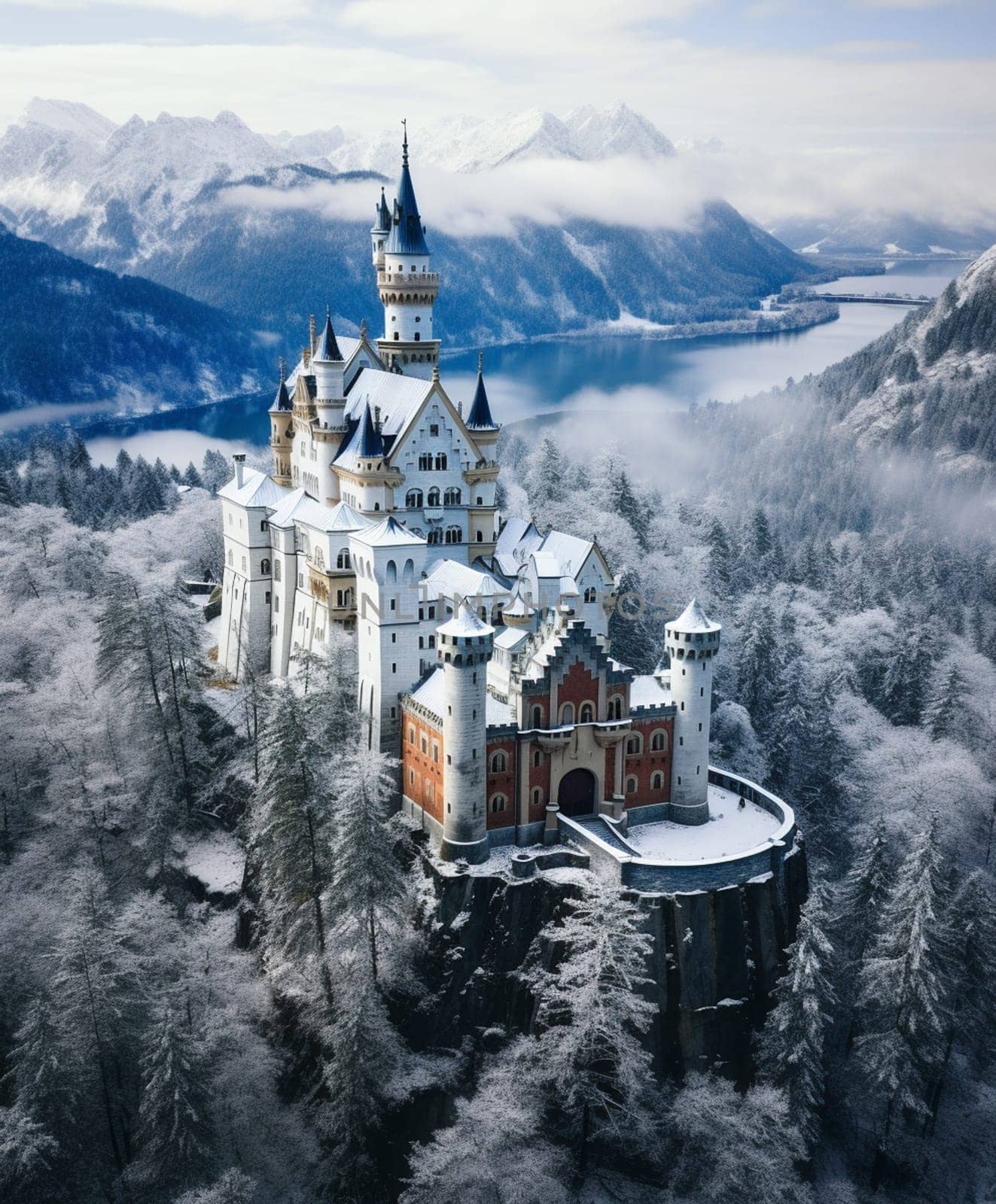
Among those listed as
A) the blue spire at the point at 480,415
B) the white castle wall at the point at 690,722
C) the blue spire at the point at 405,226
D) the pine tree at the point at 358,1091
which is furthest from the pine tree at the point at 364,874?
the blue spire at the point at 405,226

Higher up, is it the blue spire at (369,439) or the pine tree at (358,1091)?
the blue spire at (369,439)

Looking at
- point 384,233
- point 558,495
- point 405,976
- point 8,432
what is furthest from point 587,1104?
point 8,432

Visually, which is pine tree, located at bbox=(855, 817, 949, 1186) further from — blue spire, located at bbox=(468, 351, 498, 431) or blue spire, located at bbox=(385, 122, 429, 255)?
blue spire, located at bbox=(385, 122, 429, 255)

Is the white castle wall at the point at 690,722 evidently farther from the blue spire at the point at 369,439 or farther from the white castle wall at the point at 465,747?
the blue spire at the point at 369,439

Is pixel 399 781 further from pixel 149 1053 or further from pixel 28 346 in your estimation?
pixel 28 346

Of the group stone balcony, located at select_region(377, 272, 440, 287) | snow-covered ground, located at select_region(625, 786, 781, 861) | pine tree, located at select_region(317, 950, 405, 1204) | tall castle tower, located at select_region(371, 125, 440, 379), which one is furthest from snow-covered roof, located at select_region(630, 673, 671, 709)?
stone balcony, located at select_region(377, 272, 440, 287)

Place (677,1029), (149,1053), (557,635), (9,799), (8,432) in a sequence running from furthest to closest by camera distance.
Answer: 1. (8,432)
2. (9,799)
3. (557,635)
4. (677,1029)
5. (149,1053)

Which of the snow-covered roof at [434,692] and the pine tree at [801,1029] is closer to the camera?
the pine tree at [801,1029]
